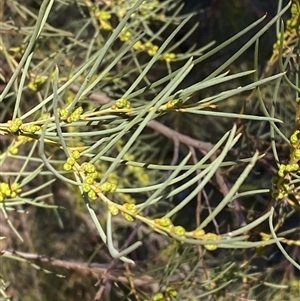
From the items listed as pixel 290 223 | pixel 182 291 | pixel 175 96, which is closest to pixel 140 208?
→ pixel 175 96

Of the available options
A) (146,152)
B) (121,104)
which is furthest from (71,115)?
(146,152)

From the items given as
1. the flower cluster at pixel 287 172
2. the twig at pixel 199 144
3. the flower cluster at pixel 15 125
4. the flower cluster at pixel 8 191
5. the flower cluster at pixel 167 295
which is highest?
the flower cluster at pixel 15 125

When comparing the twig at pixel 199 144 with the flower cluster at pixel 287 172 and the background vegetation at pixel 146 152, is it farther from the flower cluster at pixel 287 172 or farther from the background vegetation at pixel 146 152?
the flower cluster at pixel 287 172

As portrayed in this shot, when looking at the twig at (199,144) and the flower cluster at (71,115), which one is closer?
the flower cluster at (71,115)

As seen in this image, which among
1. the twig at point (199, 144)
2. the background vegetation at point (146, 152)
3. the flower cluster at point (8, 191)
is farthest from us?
the twig at point (199, 144)

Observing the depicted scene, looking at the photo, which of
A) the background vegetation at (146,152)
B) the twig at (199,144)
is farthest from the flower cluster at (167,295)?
the twig at (199,144)

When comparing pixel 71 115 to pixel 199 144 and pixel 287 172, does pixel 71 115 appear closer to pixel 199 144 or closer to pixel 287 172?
pixel 287 172

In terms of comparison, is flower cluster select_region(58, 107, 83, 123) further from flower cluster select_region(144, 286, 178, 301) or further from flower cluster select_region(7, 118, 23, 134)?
flower cluster select_region(144, 286, 178, 301)

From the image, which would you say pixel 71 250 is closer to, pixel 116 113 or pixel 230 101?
pixel 230 101

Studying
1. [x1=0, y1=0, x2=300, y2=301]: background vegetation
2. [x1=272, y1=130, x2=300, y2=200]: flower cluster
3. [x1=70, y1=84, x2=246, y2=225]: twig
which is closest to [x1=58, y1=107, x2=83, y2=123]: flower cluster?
[x1=0, y1=0, x2=300, y2=301]: background vegetation
